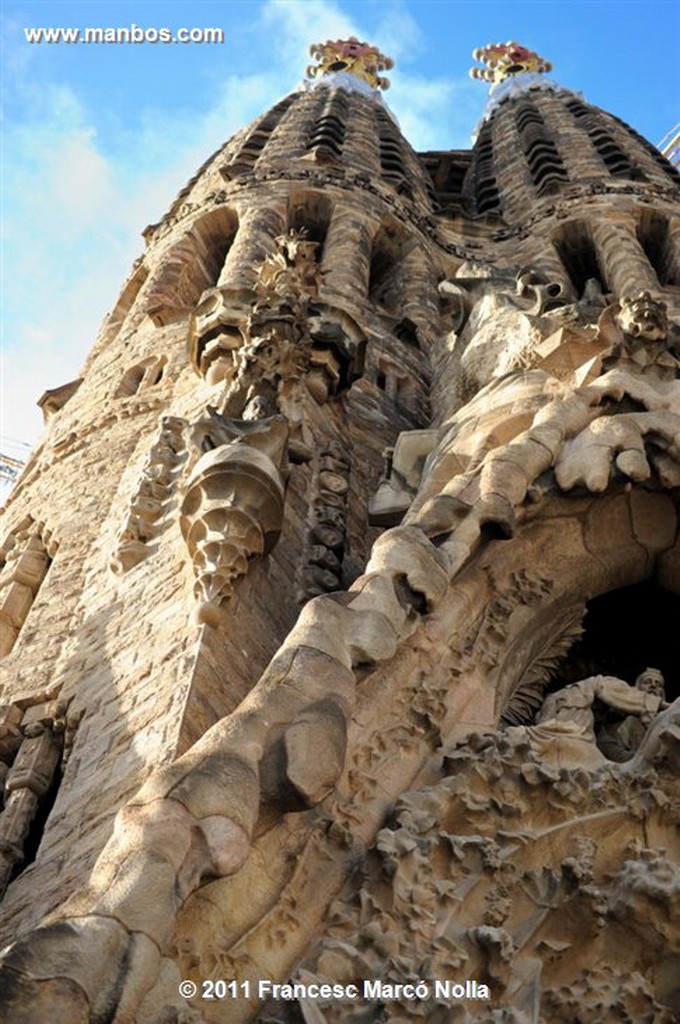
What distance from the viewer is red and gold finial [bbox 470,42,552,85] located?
133ft

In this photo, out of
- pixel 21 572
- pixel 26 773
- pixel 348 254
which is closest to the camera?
pixel 26 773

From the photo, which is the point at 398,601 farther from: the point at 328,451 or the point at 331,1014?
the point at 328,451

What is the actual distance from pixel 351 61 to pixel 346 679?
34.7 metres

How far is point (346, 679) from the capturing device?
567 cm

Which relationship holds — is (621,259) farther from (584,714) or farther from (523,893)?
(523,893)

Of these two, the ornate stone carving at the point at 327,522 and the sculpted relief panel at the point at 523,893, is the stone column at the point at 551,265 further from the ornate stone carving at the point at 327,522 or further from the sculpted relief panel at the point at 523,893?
the sculpted relief panel at the point at 523,893

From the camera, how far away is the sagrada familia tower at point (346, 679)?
16.1 ft

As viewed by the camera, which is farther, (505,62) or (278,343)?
(505,62)

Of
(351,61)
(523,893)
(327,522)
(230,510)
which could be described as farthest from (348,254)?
(351,61)

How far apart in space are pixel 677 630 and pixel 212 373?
5115 mm

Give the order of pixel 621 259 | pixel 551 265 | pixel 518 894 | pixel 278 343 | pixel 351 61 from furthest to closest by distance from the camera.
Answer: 1. pixel 351 61
2. pixel 551 265
3. pixel 621 259
4. pixel 278 343
5. pixel 518 894

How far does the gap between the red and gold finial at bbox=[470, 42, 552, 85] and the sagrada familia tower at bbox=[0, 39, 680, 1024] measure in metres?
28.9

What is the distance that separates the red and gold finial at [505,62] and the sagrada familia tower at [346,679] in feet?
94.8

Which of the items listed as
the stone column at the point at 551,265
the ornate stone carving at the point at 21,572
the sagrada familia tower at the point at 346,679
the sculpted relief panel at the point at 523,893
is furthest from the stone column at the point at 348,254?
the sculpted relief panel at the point at 523,893
